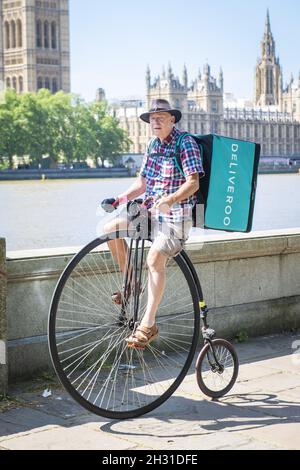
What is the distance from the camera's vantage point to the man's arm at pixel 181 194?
4.22 meters

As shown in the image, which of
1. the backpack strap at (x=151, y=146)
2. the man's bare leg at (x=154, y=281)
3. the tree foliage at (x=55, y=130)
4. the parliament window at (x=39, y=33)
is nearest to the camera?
the man's bare leg at (x=154, y=281)

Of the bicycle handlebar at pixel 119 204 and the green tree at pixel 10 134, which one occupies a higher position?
the green tree at pixel 10 134

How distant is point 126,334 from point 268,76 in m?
145

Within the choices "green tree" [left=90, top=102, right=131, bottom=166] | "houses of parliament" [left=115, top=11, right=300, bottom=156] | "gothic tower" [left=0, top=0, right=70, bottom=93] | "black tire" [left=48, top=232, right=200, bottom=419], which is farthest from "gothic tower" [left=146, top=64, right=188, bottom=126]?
"black tire" [left=48, top=232, right=200, bottom=419]

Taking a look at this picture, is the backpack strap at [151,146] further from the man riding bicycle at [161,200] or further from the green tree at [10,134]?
the green tree at [10,134]

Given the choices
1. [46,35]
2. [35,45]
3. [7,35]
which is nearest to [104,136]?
[35,45]

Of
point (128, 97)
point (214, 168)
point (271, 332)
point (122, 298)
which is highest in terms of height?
point (128, 97)

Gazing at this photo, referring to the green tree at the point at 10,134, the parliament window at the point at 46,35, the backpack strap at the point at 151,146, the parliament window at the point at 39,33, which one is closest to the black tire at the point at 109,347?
the backpack strap at the point at 151,146

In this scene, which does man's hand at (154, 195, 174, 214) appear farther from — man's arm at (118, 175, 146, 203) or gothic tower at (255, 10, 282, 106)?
gothic tower at (255, 10, 282, 106)

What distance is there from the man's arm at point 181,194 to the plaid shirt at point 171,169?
3 centimetres
